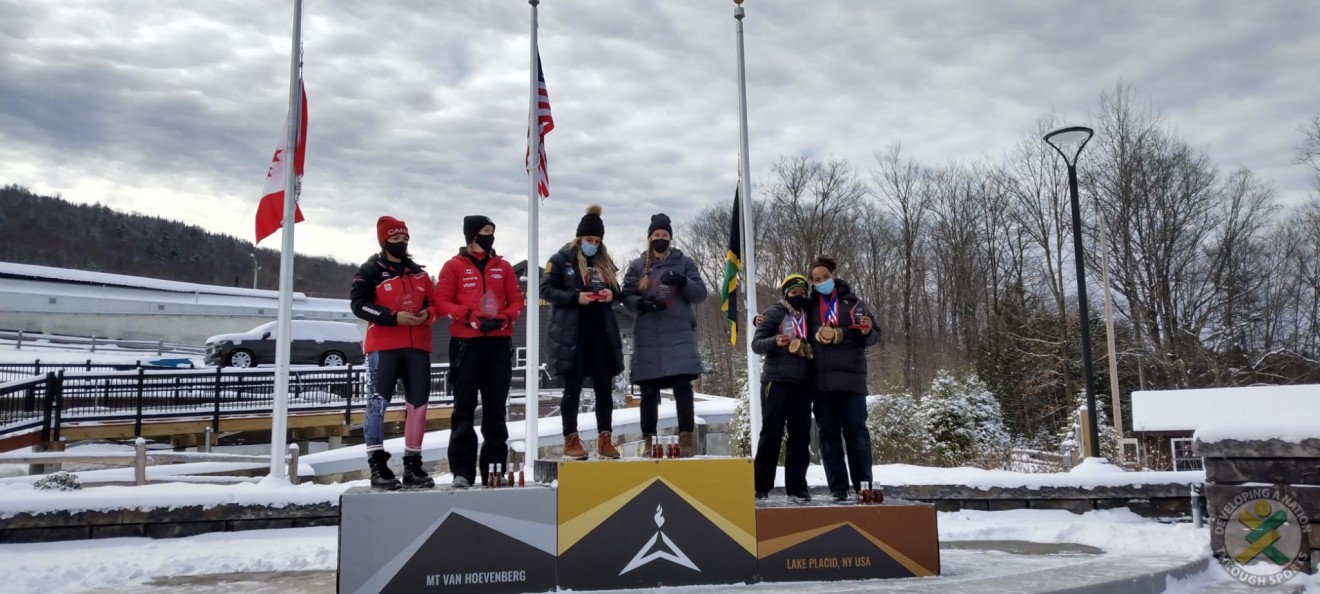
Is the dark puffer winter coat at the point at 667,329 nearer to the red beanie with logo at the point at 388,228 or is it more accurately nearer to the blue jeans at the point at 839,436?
the blue jeans at the point at 839,436

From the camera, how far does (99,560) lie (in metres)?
5.34

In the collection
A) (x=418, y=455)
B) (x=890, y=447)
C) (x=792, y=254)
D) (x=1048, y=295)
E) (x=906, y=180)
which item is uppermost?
(x=906, y=180)

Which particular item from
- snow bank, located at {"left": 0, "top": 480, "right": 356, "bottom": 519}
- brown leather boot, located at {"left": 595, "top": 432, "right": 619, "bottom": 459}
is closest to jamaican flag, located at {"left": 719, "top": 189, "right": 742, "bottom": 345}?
brown leather boot, located at {"left": 595, "top": 432, "right": 619, "bottom": 459}

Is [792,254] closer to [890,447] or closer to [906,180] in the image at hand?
[906,180]

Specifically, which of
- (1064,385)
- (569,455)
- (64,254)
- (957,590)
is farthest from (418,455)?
(64,254)

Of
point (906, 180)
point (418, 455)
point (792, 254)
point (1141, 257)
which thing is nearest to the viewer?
point (418, 455)

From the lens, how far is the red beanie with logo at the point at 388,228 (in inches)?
206

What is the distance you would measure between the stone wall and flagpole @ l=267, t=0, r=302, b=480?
7487mm

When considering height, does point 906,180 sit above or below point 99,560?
above

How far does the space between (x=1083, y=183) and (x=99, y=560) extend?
31725mm

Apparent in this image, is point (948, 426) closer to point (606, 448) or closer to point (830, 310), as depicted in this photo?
point (830, 310)

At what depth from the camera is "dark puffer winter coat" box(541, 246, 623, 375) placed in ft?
17.9

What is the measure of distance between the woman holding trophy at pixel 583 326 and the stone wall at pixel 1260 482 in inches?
163

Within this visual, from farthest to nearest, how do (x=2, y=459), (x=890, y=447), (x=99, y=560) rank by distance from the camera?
(x=890, y=447) → (x=2, y=459) → (x=99, y=560)
